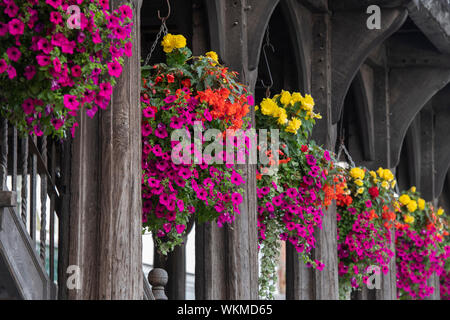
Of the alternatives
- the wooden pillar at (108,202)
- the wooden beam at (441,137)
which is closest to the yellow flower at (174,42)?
the wooden pillar at (108,202)

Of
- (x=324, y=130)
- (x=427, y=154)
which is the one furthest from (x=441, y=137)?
(x=324, y=130)

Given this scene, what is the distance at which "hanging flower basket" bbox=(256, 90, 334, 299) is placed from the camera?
17.3 feet

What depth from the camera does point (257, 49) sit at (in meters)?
5.33

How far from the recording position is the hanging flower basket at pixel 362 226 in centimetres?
655

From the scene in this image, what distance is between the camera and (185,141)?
3910mm

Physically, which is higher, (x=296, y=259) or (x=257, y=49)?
(x=257, y=49)

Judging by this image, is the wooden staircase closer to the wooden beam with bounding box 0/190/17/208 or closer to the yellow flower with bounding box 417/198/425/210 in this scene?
the wooden beam with bounding box 0/190/17/208

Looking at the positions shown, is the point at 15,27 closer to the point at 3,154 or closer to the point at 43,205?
the point at 3,154

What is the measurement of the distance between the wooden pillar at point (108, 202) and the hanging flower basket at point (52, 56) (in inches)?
18.0

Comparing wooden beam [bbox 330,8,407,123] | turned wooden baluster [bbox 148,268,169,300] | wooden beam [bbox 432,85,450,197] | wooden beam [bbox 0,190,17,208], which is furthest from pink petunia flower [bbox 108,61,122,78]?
wooden beam [bbox 432,85,450,197]

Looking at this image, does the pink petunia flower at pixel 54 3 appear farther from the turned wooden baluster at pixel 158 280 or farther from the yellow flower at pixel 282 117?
the yellow flower at pixel 282 117
